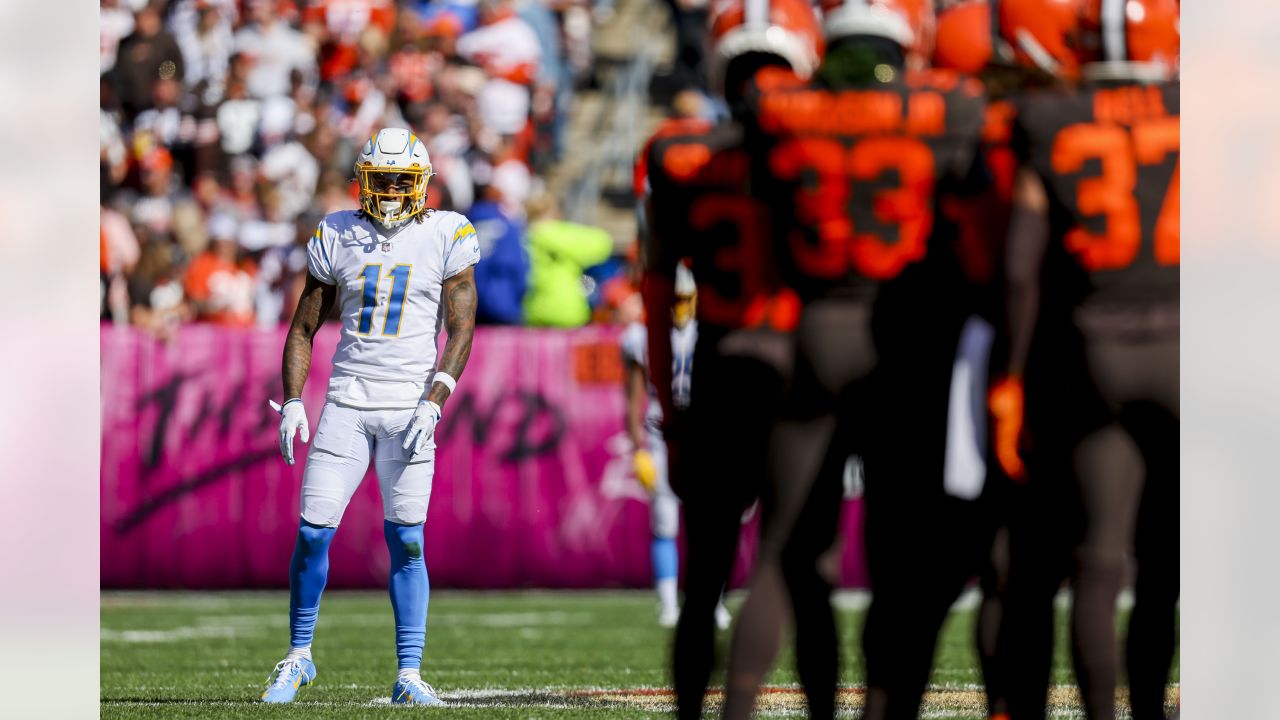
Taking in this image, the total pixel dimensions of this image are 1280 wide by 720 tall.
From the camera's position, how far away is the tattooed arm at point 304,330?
6379 mm

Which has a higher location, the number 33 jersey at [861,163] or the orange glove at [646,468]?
the number 33 jersey at [861,163]

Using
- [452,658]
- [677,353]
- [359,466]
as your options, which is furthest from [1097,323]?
[677,353]

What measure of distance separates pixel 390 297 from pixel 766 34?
196 cm

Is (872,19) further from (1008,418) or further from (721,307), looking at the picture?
(1008,418)

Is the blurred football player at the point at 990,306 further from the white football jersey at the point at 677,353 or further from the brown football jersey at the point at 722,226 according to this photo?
the white football jersey at the point at 677,353

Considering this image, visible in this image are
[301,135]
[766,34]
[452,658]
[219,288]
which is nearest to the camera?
[766,34]

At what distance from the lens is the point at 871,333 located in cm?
459

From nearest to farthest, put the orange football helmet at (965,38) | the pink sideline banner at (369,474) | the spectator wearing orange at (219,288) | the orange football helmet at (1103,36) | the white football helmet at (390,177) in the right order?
the orange football helmet at (1103,36)
the orange football helmet at (965,38)
the white football helmet at (390,177)
the pink sideline banner at (369,474)
the spectator wearing orange at (219,288)

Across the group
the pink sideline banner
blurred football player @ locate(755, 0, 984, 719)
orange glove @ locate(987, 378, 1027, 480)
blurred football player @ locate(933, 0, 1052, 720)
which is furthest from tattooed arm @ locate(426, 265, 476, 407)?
the pink sideline banner

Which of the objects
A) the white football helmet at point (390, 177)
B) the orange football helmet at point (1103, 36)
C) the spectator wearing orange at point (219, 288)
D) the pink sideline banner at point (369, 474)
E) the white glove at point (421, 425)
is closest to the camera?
the orange football helmet at point (1103, 36)

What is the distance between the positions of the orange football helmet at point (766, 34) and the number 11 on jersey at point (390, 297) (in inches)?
68.8

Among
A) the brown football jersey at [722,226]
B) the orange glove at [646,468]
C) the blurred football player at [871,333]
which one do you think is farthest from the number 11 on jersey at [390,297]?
the orange glove at [646,468]

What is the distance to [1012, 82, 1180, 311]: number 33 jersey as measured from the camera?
468 centimetres

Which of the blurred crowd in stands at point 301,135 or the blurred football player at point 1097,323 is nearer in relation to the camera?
the blurred football player at point 1097,323
